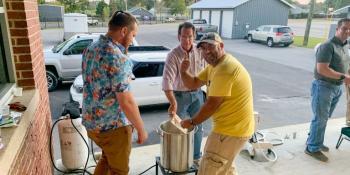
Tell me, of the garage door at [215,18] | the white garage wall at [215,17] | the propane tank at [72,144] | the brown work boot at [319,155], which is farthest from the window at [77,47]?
the garage door at [215,18]

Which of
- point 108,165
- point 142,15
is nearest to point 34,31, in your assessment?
point 108,165

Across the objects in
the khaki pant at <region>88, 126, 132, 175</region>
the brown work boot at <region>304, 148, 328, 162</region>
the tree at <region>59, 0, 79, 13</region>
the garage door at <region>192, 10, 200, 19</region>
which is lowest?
the brown work boot at <region>304, 148, 328, 162</region>

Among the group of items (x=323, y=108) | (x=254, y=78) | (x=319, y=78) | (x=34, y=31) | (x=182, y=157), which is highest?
(x=34, y=31)

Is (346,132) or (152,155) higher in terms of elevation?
(346,132)

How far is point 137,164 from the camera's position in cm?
381

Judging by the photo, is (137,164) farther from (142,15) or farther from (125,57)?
(142,15)

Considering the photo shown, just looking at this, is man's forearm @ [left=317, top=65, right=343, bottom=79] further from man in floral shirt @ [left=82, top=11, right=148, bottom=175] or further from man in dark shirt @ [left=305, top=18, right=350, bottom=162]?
man in floral shirt @ [left=82, top=11, right=148, bottom=175]

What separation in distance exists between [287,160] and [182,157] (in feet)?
5.48

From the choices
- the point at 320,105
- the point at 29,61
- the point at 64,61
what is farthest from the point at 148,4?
the point at 29,61

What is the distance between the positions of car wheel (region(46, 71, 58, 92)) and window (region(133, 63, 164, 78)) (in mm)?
2928

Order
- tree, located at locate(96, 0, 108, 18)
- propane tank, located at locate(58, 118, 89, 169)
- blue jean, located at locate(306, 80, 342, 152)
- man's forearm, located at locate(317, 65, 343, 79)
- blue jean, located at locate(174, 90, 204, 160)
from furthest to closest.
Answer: tree, located at locate(96, 0, 108, 18) → blue jean, located at locate(306, 80, 342, 152) → man's forearm, located at locate(317, 65, 343, 79) → blue jean, located at locate(174, 90, 204, 160) → propane tank, located at locate(58, 118, 89, 169)

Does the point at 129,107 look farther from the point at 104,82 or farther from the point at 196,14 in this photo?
the point at 196,14

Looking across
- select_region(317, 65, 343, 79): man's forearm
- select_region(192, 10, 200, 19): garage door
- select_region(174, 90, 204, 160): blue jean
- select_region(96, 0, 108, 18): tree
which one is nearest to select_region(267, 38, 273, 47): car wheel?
select_region(192, 10, 200, 19): garage door

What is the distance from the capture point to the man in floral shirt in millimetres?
2326
